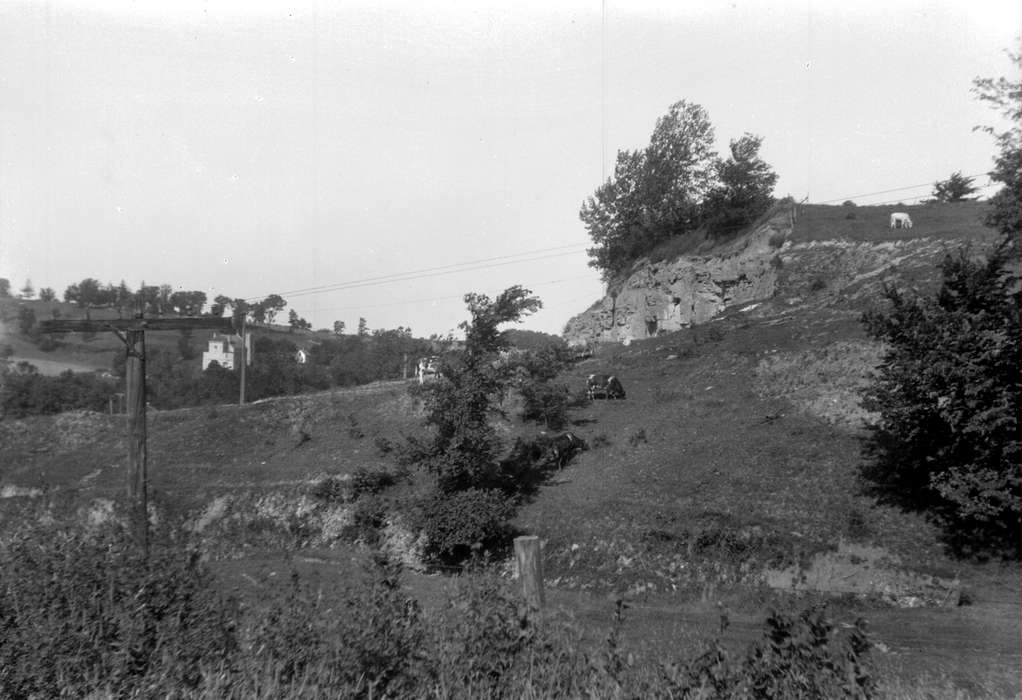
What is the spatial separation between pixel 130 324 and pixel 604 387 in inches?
704

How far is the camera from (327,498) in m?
26.0

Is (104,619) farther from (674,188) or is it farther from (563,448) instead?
(674,188)

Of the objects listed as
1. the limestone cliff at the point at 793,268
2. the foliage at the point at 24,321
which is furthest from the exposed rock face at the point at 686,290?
the foliage at the point at 24,321

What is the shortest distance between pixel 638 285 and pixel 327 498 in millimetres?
34662

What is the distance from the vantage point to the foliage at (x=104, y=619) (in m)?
4.72

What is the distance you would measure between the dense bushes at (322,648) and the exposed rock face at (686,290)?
39.9 metres

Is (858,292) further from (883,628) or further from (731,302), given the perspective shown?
(883,628)

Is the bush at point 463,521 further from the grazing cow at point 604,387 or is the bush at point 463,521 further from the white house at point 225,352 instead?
the white house at point 225,352

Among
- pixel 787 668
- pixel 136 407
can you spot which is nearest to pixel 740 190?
pixel 136 407

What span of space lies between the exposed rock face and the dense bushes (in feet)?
131

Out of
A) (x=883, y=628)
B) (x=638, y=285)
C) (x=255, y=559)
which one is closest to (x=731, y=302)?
(x=638, y=285)

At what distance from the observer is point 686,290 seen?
51.5 m

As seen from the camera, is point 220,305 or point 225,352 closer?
point 220,305

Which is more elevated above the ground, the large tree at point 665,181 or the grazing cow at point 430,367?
the large tree at point 665,181
